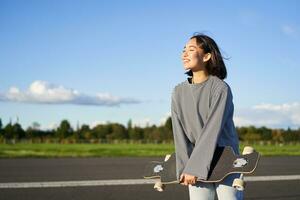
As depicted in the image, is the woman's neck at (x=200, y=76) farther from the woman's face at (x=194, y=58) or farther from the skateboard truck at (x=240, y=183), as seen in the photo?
the skateboard truck at (x=240, y=183)

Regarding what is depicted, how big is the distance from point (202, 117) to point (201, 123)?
4 centimetres

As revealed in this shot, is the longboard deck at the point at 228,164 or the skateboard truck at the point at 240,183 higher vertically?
the longboard deck at the point at 228,164

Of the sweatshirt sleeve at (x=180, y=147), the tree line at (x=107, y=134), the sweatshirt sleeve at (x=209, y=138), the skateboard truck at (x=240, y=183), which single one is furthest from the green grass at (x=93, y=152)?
the tree line at (x=107, y=134)

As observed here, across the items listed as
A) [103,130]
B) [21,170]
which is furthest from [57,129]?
[21,170]

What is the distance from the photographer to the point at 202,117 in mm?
3080

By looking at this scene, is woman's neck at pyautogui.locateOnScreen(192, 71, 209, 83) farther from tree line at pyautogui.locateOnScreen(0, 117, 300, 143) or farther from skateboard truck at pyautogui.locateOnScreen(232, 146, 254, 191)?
tree line at pyautogui.locateOnScreen(0, 117, 300, 143)

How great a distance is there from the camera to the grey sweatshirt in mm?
2986

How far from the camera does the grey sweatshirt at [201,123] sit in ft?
9.80

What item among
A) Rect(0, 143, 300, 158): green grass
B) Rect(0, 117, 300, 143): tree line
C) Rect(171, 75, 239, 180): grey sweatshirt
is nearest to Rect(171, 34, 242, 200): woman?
Rect(171, 75, 239, 180): grey sweatshirt

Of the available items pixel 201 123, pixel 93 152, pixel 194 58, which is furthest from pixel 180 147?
pixel 93 152

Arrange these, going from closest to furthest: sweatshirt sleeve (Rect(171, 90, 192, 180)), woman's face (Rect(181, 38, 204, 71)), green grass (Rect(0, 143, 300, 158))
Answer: sweatshirt sleeve (Rect(171, 90, 192, 180))
woman's face (Rect(181, 38, 204, 71))
green grass (Rect(0, 143, 300, 158))

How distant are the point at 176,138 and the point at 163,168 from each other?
284 millimetres

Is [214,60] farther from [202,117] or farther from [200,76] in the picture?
[202,117]

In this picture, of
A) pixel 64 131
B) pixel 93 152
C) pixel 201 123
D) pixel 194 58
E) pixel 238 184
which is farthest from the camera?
pixel 64 131
